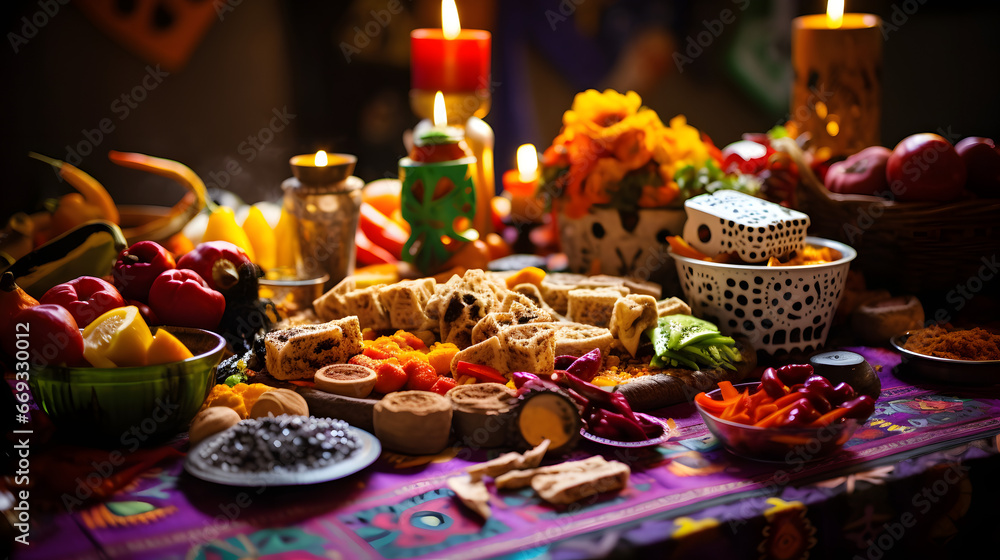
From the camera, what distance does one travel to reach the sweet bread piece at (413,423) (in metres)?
1.30

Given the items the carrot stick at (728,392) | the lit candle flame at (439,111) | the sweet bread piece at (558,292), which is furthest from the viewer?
the lit candle flame at (439,111)

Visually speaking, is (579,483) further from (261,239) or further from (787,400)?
(261,239)

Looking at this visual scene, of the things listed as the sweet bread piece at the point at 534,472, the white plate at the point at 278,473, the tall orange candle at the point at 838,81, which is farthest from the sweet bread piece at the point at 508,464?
the tall orange candle at the point at 838,81

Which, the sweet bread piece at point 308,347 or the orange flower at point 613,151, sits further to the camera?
the orange flower at point 613,151

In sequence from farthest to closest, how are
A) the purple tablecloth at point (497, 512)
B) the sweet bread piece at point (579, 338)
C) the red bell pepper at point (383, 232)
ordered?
1. the red bell pepper at point (383, 232)
2. the sweet bread piece at point (579, 338)
3. the purple tablecloth at point (497, 512)

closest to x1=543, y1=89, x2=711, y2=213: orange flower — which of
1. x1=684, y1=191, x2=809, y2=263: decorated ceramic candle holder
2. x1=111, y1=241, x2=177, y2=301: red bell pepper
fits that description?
x1=684, y1=191, x2=809, y2=263: decorated ceramic candle holder

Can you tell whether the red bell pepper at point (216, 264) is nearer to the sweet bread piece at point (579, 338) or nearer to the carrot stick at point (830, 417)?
the sweet bread piece at point (579, 338)

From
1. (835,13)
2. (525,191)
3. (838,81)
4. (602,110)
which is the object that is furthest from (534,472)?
(835,13)

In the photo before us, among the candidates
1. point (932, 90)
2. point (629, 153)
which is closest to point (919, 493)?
point (629, 153)

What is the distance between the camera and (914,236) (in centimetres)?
188

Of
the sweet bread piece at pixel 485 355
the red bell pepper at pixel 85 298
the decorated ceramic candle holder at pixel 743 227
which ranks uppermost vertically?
the decorated ceramic candle holder at pixel 743 227

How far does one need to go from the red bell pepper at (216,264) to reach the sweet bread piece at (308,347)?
0.61 feet

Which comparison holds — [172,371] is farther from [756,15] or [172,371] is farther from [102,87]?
[756,15]

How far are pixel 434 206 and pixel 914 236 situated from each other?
1128 mm
